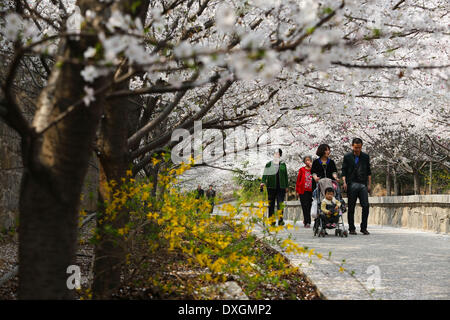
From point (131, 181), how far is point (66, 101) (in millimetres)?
1574

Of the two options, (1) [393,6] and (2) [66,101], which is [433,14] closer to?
(1) [393,6]

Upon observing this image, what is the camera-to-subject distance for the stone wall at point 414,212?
10219mm

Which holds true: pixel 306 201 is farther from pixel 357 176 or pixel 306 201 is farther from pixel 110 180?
pixel 110 180

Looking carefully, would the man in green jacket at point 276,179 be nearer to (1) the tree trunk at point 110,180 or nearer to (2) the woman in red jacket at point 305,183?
(2) the woman in red jacket at point 305,183

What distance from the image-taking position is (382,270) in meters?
5.03

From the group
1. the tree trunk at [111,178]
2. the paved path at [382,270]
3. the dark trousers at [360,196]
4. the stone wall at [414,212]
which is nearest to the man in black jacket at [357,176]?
the dark trousers at [360,196]

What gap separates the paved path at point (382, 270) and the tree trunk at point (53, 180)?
83.6 inches

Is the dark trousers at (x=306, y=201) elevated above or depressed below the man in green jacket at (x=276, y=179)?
below

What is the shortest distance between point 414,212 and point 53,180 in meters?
11.1

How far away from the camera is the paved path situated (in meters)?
3.97
